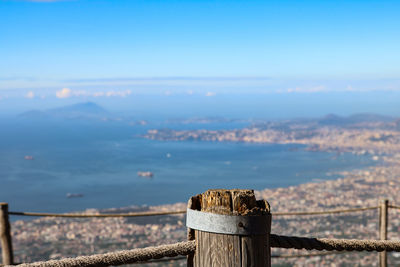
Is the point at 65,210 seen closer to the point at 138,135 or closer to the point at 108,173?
the point at 108,173

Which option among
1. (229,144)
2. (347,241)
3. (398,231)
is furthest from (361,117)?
(347,241)

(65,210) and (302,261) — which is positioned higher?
(302,261)

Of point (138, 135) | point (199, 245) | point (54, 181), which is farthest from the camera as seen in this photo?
point (138, 135)

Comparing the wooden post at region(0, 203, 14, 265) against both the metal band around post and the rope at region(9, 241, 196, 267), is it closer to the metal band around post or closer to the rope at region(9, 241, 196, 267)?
the rope at region(9, 241, 196, 267)

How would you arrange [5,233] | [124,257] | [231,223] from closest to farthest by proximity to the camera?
[231,223] → [124,257] → [5,233]

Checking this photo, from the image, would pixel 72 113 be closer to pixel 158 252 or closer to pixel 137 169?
pixel 137 169

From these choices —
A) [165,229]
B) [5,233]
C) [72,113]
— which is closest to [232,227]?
[5,233]
